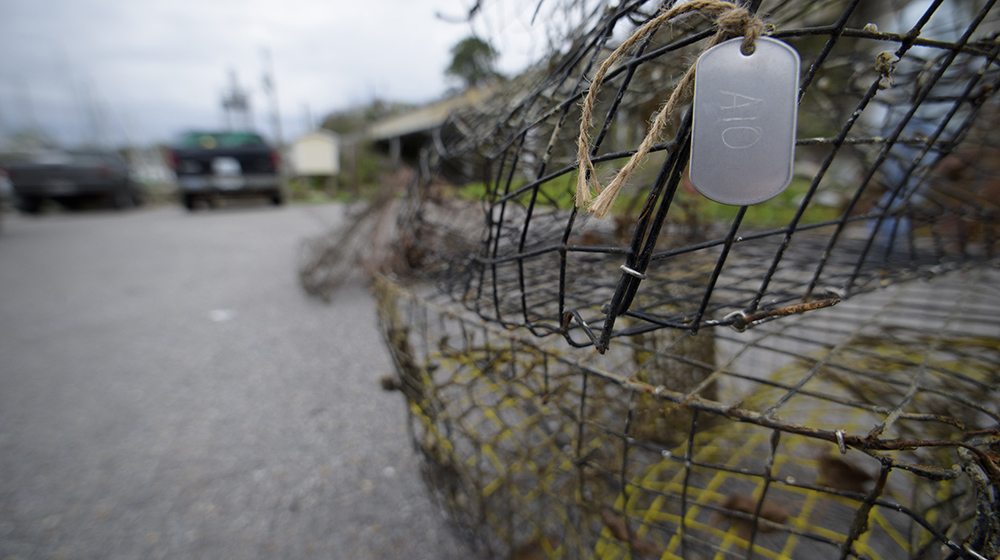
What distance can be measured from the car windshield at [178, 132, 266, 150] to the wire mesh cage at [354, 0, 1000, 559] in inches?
291

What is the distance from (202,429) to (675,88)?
1973mm

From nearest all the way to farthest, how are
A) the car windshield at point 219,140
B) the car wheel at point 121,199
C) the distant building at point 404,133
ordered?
the car windshield at point 219,140 → the car wheel at point 121,199 → the distant building at point 404,133

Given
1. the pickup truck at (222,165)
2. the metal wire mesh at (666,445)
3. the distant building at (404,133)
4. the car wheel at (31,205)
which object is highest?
the distant building at (404,133)

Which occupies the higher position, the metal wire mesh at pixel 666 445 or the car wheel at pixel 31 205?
the metal wire mesh at pixel 666 445

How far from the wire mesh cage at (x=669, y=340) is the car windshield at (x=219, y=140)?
7402mm

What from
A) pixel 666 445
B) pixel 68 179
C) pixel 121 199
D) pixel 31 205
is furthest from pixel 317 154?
pixel 666 445

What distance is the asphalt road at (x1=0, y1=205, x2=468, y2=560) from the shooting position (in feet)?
3.90

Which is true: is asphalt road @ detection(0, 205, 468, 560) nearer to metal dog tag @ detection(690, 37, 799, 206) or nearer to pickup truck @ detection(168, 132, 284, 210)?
metal dog tag @ detection(690, 37, 799, 206)

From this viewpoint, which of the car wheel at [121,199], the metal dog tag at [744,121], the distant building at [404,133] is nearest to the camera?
the metal dog tag at [744,121]

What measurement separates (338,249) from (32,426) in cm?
168

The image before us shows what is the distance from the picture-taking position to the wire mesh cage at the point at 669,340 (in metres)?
0.51

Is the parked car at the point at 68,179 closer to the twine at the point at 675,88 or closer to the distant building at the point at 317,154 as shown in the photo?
the distant building at the point at 317,154

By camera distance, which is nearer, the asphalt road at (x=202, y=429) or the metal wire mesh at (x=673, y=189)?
the metal wire mesh at (x=673, y=189)

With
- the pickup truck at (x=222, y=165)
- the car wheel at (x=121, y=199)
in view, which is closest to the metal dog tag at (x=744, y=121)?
the pickup truck at (x=222, y=165)
